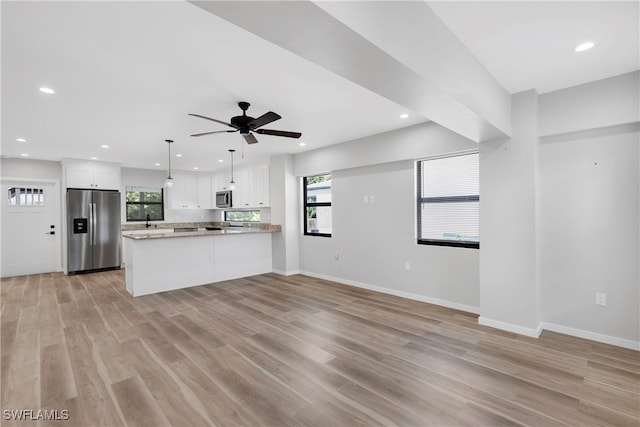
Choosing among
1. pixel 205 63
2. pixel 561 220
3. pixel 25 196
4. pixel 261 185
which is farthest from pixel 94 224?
pixel 561 220

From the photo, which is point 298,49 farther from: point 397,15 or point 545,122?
point 545,122

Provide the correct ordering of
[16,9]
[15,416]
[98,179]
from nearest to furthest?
1. [16,9]
2. [15,416]
3. [98,179]

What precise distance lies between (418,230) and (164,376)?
3.61 m

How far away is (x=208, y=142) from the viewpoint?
510 centimetres

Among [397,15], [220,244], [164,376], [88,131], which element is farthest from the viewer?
[220,244]

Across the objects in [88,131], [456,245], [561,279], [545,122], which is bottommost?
[561,279]

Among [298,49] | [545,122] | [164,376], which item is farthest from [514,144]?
[164,376]

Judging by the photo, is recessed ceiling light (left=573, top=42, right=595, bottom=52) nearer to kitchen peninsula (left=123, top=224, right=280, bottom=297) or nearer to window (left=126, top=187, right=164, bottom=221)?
kitchen peninsula (left=123, top=224, right=280, bottom=297)

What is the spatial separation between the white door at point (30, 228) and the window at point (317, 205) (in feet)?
18.7

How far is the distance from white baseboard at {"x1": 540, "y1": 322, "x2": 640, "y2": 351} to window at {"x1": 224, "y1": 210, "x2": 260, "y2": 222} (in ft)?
20.1

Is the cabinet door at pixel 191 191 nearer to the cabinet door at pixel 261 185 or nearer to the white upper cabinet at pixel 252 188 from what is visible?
the white upper cabinet at pixel 252 188

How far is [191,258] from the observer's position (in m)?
5.24

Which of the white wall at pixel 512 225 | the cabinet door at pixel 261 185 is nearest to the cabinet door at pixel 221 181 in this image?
the cabinet door at pixel 261 185

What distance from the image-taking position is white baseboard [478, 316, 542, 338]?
306 centimetres
